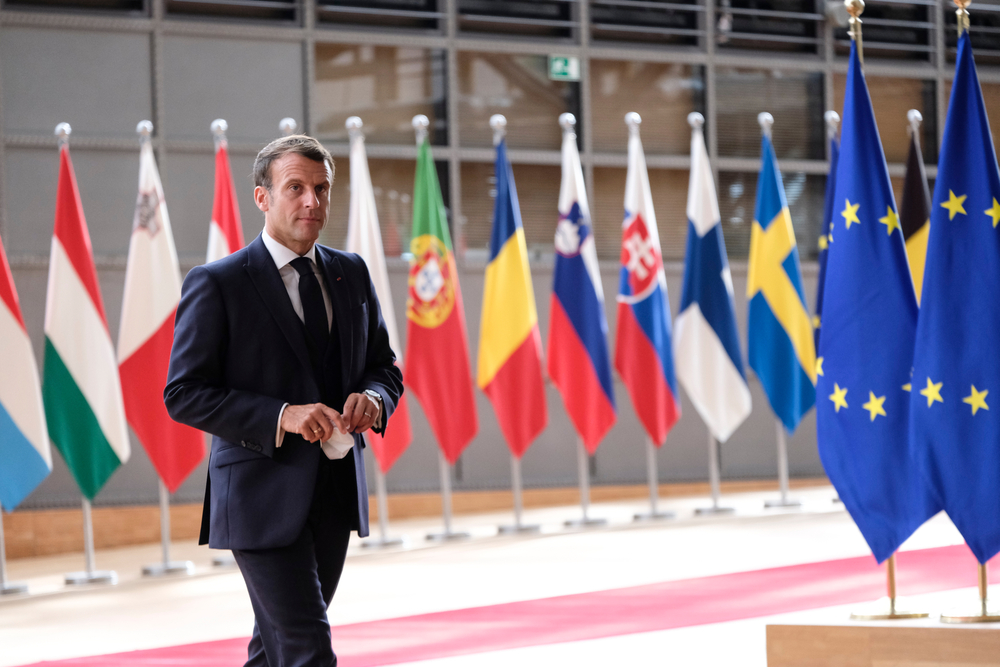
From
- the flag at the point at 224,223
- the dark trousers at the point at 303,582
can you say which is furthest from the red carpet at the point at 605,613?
the flag at the point at 224,223

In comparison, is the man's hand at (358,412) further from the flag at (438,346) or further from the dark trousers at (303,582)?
the flag at (438,346)

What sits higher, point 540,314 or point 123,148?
point 123,148

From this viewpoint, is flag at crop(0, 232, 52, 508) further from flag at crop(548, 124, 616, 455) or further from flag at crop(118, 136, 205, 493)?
flag at crop(548, 124, 616, 455)

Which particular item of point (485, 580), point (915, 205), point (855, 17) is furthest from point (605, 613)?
point (915, 205)

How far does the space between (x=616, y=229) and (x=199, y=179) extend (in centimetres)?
385

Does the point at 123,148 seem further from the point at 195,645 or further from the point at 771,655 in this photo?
the point at 771,655

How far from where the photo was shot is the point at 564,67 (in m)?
9.93

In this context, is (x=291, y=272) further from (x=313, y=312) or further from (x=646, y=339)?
(x=646, y=339)

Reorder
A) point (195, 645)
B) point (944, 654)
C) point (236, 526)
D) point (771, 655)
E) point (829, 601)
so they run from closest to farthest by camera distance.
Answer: point (236, 526), point (944, 654), point (771, 655), point (195, 645), point (829, 601)

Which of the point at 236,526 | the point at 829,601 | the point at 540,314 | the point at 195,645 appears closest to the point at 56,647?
the point at 195,645

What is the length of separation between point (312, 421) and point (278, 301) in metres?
0.32

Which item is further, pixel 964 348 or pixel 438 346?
pixel 438 346

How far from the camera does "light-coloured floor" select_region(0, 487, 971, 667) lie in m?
4.10

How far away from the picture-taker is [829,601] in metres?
4.77
